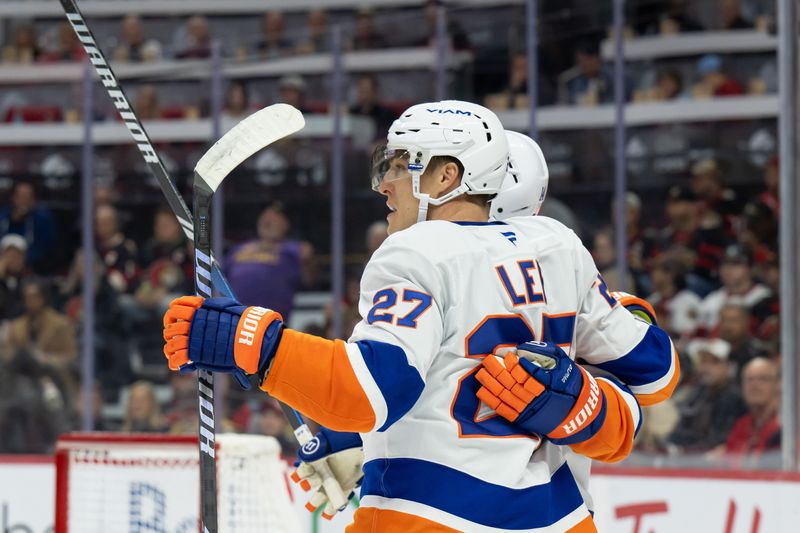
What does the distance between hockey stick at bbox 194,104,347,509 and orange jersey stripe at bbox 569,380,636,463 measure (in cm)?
63

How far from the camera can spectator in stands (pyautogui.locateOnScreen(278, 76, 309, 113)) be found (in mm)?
5336

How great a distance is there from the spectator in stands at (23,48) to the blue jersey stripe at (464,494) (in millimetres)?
5097

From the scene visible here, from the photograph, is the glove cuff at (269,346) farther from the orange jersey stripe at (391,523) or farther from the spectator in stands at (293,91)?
the spectator in stands at (293,91)

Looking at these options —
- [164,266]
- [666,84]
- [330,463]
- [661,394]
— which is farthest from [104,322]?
[661,394]

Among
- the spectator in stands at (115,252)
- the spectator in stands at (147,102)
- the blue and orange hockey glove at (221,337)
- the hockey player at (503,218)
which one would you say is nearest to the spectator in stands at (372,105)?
the spectator in stands at (147,102)

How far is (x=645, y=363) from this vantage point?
2.13 metres

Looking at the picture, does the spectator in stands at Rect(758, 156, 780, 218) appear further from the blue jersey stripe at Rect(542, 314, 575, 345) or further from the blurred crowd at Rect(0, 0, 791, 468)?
the blue jersey stripe at Rect(542, 314, 575, 345)

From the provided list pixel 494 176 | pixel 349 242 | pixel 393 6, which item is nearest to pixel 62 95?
pixel 349 242

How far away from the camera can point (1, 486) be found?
4129mm

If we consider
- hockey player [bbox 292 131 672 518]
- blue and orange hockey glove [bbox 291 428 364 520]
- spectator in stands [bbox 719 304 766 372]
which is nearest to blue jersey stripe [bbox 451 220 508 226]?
hockey player [bbox 292 131 672 518]

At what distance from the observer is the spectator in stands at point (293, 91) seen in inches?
210

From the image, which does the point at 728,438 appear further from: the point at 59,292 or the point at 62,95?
the point at 62,95

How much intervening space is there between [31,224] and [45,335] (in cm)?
54

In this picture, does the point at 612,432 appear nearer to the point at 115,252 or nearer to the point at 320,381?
the point at 320,381
